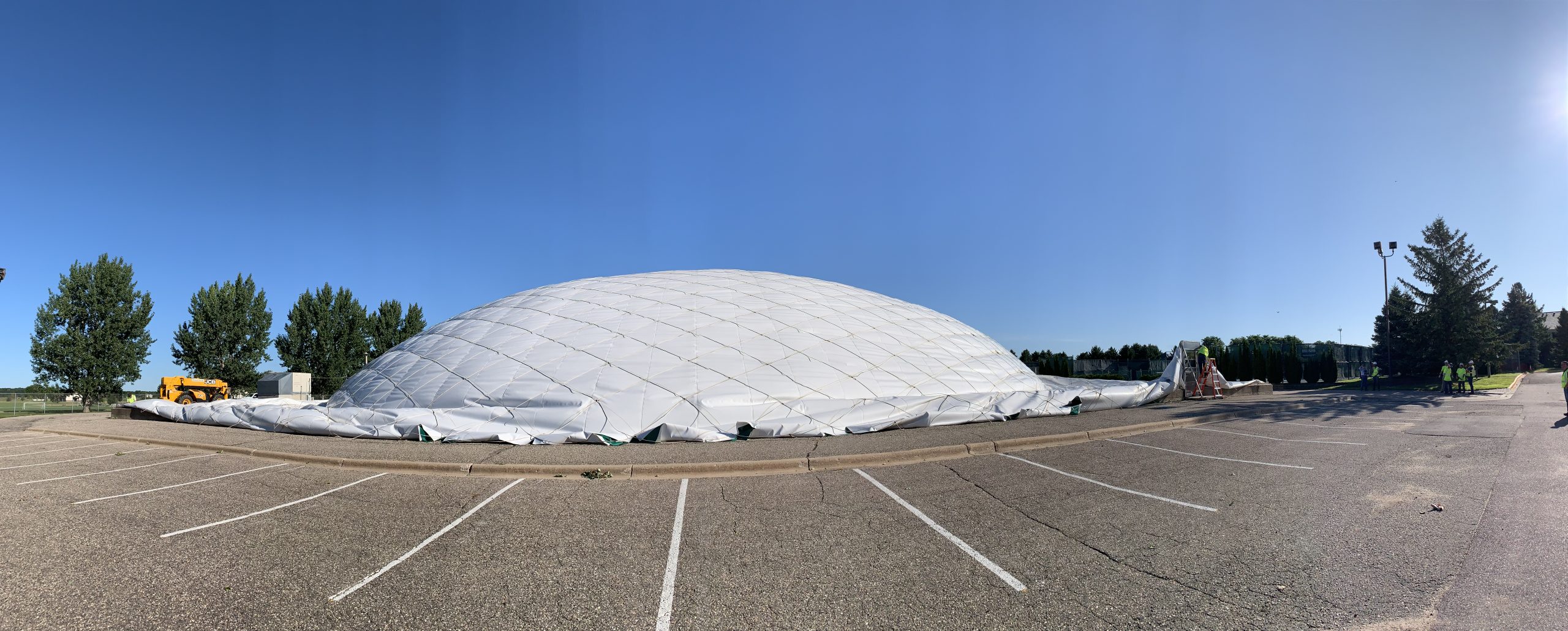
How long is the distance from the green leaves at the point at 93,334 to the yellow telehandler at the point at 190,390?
604 inches

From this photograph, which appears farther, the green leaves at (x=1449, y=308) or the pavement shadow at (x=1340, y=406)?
the green leaves at (x=1449, y=308)

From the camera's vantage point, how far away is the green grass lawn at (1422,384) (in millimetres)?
24078

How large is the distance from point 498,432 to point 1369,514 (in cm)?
1218

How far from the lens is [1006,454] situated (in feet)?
28.1

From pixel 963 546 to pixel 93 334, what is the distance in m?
52.0

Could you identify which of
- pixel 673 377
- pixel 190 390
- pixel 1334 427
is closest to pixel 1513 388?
pixel 1334 427

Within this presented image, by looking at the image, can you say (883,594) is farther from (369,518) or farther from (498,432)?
(498,432)

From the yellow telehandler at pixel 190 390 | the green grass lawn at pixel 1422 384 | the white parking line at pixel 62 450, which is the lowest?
the green grass lawn at pixel 1422 384

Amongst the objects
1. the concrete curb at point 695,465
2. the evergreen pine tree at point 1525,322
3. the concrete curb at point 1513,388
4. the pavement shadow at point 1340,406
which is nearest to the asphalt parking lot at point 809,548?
the concrete curb at point 695,465

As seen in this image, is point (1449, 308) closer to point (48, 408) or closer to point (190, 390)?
point (190, 390)

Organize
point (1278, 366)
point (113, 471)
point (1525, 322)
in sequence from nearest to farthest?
1. point (113, 471)
2. point (1278, 366)
3. point (1525, 322)

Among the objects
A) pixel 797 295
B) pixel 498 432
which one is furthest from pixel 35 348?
pixel 797 295

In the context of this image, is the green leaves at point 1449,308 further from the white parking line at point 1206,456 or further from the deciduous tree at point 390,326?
the white parking line at point 1206,456

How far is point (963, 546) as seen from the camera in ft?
14.5
